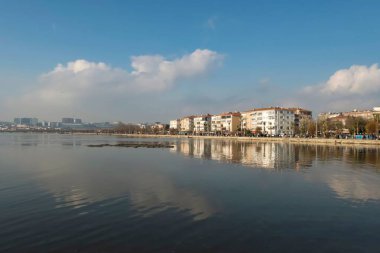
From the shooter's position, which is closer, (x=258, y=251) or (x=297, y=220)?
(x=258, y=251)

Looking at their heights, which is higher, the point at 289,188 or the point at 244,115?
the point at 244,115

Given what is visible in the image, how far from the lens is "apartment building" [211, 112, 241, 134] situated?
169 metres

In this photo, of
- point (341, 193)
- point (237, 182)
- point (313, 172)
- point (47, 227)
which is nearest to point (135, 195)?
point (47, 227)

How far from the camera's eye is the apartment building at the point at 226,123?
554ft

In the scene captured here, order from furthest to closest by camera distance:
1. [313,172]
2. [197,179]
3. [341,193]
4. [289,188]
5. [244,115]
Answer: [244,115]
[313,172]
[197,179]
[289,188]
[341,193]

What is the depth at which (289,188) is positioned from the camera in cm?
2020

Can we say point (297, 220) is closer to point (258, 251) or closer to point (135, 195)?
point (258, 251)

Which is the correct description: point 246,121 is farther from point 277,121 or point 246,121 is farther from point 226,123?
point 277,121

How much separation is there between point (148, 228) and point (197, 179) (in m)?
12.0

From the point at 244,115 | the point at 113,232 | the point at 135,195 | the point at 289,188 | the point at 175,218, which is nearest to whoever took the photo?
the point at 113,232

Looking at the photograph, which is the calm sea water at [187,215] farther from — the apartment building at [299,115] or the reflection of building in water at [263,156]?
the apartment building at [299,115]

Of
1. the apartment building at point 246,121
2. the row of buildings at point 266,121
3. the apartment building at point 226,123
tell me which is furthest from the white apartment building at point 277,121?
the apartment building at point 226,123

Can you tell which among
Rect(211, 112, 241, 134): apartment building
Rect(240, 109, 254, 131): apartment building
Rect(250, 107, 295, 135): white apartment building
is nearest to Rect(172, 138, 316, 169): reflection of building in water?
Rect(250, 107, 295, 135): white apartment building

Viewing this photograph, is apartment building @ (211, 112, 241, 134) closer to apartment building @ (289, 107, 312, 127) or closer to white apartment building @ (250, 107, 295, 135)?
white apartment building @ (250, 107, 295, 135)
